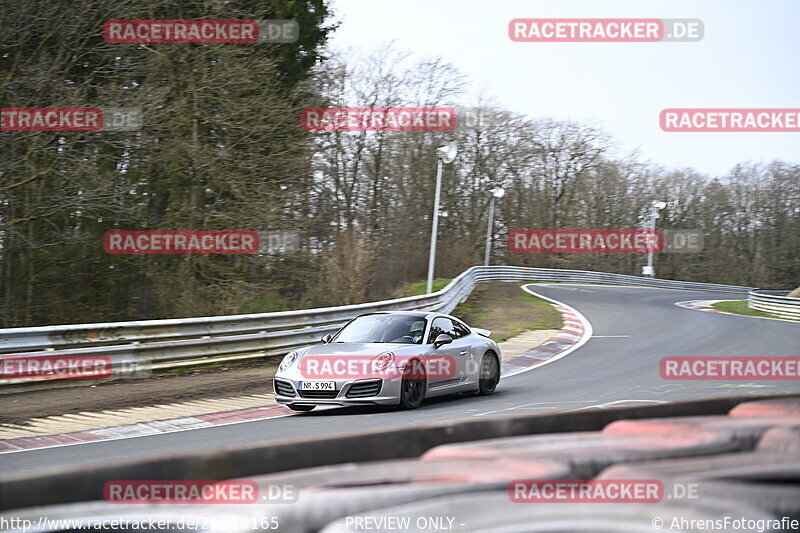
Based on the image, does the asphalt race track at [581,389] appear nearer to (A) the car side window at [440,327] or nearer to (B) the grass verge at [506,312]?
(A) the car side window at [440,327]

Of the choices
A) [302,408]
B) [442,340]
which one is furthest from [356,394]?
[442,340]

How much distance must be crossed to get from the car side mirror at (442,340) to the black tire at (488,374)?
87 centimetres

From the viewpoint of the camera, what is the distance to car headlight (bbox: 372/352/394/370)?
10.1 metres

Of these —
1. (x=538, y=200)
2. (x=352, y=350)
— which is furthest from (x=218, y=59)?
(x=538, y=200)

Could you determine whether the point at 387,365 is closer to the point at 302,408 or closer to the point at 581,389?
the point at 302,408

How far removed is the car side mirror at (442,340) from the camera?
10.8m

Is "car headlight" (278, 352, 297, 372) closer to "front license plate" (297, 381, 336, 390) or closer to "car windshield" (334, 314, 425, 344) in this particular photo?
"front license plate" (297, 381, 336, 390)

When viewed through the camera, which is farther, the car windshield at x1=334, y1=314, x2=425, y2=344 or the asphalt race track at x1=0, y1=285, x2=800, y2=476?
the car windshield at x1=334, y1=314, x2=425, y2=344

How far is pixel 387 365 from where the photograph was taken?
1012 cm

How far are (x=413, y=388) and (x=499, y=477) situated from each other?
27.6 ft

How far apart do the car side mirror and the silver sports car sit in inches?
0.5

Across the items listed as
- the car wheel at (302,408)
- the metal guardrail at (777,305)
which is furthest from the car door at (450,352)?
the metal guardrail at (777,305)

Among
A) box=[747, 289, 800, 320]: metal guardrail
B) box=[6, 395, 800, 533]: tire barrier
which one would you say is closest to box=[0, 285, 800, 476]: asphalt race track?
box=[6, 395, 800, 533]: tire barrier

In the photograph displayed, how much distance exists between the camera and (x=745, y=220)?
66.2 m
